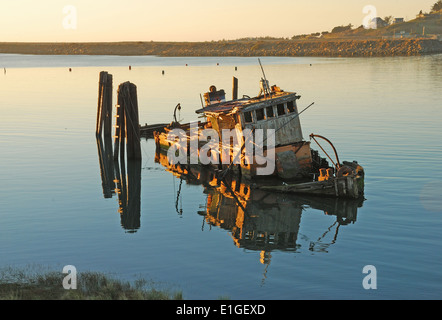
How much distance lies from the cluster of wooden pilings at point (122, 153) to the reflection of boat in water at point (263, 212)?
152 inches

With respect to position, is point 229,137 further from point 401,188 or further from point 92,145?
point 92,145

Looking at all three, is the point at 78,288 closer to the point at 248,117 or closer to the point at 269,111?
the point at 248,117

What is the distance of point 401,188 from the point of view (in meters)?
28.5

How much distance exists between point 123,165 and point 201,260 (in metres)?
18.0

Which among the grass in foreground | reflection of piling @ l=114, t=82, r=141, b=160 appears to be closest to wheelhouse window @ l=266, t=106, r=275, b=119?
reflection of piling @ l=114, t=82, r=141, b=160

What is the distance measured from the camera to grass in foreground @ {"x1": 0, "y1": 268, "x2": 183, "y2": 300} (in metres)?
15.0

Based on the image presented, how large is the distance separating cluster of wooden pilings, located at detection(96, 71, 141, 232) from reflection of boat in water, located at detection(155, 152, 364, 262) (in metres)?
3.86

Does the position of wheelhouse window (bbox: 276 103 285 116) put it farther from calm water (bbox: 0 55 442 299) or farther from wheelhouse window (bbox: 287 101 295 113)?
calm water (bbox: 0 55 442 299)

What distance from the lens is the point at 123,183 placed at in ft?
107

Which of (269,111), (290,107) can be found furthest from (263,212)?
(290,107)

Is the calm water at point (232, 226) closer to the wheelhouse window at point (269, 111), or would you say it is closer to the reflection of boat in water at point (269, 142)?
the reflection of boat in water at point (269, 142)

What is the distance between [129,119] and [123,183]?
14.8 ft

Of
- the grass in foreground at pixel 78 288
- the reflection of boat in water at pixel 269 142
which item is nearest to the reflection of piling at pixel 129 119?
the reflection of boat in water at pixel 269 142

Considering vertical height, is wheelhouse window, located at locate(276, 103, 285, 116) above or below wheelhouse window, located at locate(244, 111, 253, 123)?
above
